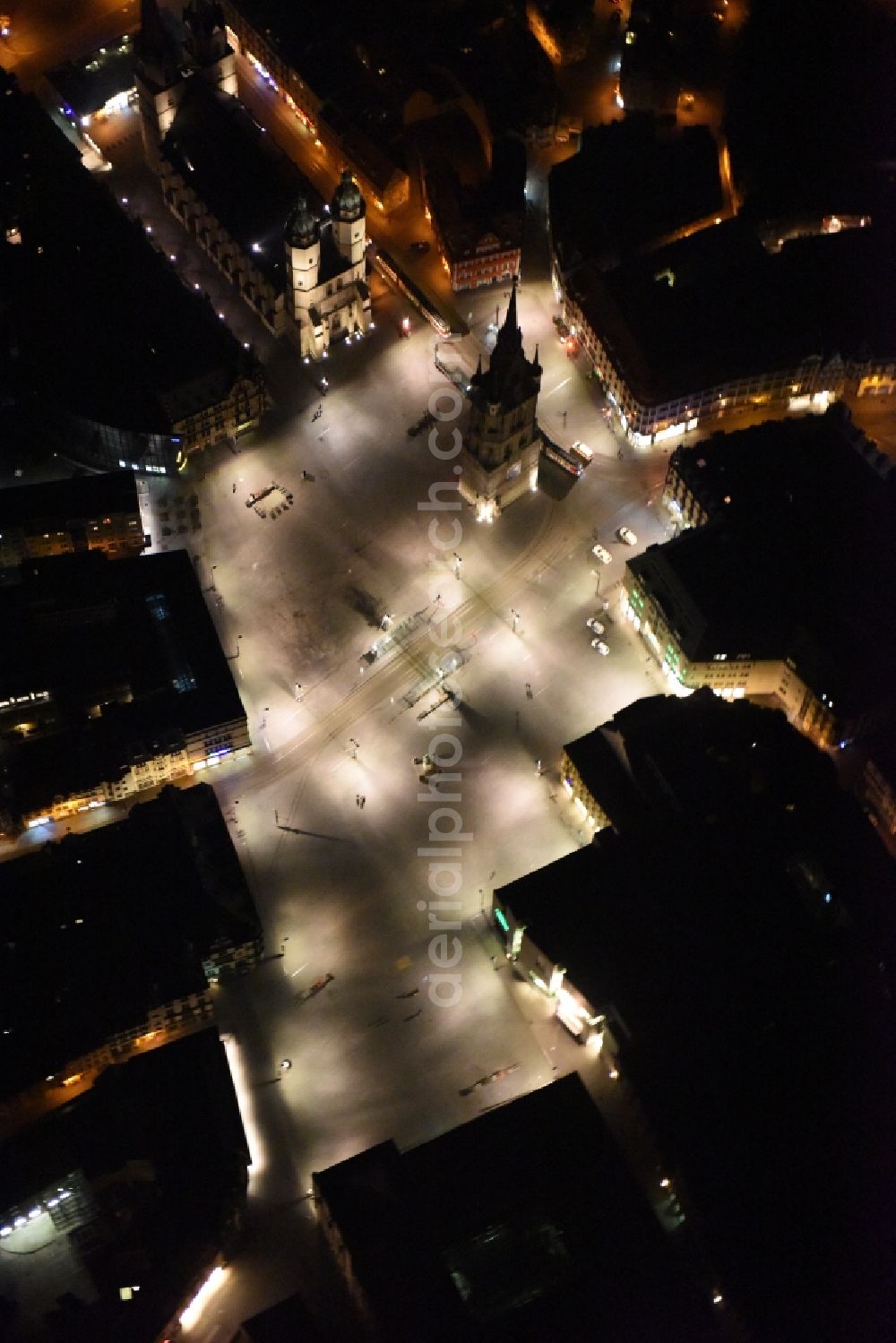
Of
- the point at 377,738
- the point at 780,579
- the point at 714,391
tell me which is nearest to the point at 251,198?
the point at 714,391

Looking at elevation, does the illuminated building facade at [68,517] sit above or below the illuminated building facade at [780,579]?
above

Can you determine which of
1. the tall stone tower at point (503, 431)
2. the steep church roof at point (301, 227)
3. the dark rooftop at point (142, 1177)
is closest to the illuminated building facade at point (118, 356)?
the steep church roof at point (301, 227)

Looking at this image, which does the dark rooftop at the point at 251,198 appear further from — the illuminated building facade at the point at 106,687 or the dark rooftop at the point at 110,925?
the dark rooftop at the point at 110,925

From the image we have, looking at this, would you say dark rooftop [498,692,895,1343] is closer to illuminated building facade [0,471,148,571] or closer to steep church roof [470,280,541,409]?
steep church roof [470,280,541,409]

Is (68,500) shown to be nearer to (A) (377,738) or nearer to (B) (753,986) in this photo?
(A) (377,738)

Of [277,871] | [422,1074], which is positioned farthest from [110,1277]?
[277,871]

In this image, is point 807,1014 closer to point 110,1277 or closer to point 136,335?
A: point 110,1277

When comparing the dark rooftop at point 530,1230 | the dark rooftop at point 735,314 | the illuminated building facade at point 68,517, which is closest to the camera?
the dark rooftop at point 530,1230
